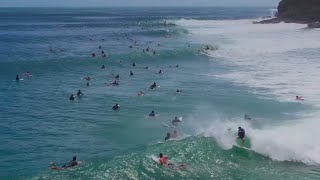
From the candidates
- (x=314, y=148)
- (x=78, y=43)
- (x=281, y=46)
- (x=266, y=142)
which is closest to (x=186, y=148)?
(x=266, y=142)

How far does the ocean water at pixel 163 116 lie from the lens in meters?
23.4

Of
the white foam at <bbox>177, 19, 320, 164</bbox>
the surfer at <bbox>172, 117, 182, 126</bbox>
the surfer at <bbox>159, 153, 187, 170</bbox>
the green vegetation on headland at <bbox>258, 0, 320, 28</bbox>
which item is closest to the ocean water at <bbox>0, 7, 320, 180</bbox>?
the white foam at <bbox>177, 19, 320, 164</bbox>

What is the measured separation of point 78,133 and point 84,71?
2680cm

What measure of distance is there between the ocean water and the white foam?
0.30 feet

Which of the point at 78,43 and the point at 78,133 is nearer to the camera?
the point at 78,133

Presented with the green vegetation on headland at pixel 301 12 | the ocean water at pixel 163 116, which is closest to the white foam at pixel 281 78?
the ocean water at pixel 163 116

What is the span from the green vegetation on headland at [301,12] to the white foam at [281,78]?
11.6 metres

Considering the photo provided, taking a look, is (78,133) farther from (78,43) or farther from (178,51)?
(78,43)

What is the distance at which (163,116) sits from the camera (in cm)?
3391

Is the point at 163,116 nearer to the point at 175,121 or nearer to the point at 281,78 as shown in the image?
the point at 175,121

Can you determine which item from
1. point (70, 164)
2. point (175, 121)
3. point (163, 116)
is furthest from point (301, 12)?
point (70, 164)

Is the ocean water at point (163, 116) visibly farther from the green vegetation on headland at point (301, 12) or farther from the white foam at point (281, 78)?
the green vegetation on headland at point (301, 12)

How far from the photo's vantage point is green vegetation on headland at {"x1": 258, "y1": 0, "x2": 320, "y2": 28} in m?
109

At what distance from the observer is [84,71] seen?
184 ft
